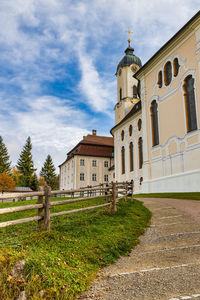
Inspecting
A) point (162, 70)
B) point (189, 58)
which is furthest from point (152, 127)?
point (189, 58)

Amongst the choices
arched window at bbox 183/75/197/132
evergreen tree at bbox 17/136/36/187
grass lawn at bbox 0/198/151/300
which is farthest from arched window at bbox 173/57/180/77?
evergreen tree at bbox 17/136/36/187

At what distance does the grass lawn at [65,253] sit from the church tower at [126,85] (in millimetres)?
34438

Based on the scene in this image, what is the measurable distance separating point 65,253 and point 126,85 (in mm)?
38679

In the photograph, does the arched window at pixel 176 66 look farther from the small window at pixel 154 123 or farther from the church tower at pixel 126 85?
the church tower at pixel 126 85

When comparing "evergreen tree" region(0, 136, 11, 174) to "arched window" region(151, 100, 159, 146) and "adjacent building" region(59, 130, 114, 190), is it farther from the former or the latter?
"arched window" region(151, 100, 159, 146)

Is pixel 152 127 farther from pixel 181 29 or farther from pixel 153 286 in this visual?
pixel 153 286

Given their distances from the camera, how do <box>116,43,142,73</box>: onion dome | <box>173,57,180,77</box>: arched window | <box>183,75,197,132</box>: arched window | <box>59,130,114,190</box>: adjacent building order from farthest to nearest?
1. <box>59,130,114,190</box>: adjacent building
2. <box>116,43,142,73</box>: onion dome
3. <box>173,57,180,77</box>: arched window
4. <box>183,75,197,132</box>: arched window

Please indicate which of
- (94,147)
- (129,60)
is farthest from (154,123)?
(94,147)

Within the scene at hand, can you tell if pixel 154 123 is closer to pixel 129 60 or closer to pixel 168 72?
pixel 168 72

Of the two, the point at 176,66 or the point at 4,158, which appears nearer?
the point at 176,66

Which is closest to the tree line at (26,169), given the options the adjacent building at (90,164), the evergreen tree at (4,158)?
the evergreen tree at (4,158)

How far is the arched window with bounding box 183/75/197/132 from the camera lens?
1836 centimetres

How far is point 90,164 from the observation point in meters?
50.1

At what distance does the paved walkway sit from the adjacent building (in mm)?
42387
